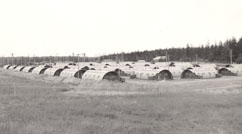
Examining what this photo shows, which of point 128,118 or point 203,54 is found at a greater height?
point 203,54

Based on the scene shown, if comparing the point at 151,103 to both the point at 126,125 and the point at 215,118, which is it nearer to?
the point at 215,118

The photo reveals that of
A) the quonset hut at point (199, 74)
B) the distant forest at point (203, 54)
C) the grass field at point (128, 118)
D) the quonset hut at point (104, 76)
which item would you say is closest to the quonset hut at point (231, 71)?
the quonset hut at point (199, 74)

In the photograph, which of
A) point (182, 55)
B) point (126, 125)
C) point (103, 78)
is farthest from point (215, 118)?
point (182, 55)

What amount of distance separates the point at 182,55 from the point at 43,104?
354ft

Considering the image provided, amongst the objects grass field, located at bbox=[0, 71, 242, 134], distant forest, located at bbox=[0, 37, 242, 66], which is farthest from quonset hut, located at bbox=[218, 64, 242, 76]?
grass field, located at bbox=[0, 71, 242, 134]

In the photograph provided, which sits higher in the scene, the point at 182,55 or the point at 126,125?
the point at 182,55

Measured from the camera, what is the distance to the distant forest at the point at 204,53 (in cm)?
8706

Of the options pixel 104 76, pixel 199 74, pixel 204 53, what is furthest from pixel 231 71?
pixel 204 53

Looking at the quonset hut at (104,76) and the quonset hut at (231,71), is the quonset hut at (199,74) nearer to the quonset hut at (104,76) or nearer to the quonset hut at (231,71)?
the quonset hut at (231,71)

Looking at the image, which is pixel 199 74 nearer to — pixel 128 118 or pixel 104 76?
pixel 104 76

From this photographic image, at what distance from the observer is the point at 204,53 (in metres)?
A: 111

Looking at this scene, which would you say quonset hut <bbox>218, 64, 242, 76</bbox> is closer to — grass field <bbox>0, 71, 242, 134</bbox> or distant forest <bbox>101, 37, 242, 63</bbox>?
distant forest <bbox>101, 37, 242, 63</bbox>

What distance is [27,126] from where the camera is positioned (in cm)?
1148

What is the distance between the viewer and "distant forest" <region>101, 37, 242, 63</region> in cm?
8706
